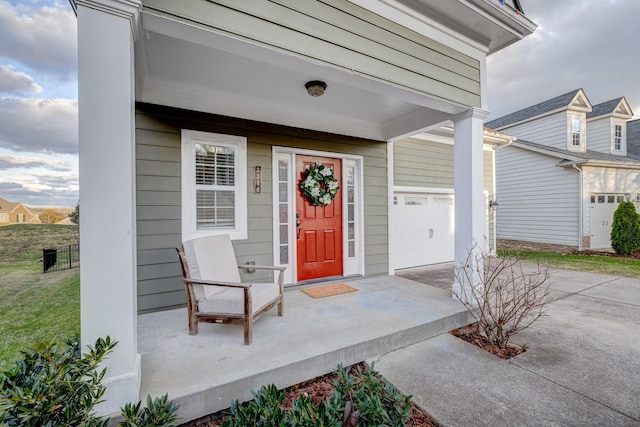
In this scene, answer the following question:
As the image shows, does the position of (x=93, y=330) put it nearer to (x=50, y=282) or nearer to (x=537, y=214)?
(x=50, y=282)

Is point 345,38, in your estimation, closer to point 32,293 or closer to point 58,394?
point 58,394

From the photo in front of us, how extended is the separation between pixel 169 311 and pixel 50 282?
1.15m

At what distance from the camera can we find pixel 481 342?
285 cm

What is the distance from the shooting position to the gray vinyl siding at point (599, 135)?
35.4 ft

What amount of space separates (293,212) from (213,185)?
3.92 feet

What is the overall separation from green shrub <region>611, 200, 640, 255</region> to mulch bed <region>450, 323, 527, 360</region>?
8347 mm

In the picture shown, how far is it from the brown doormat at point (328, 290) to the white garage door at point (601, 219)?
29.0 feet

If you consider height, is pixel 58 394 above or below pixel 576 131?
below

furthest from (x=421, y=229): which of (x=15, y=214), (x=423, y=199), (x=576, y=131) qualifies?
(x=576, y=131)

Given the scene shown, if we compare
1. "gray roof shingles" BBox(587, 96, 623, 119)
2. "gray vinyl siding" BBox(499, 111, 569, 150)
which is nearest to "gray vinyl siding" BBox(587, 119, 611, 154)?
"gray roof shingles" BBox(587, 96, 623, 119)

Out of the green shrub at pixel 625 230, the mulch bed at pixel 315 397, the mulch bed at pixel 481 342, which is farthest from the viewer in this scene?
the green shrub at pixel 625 230

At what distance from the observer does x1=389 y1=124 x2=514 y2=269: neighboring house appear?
5719mm

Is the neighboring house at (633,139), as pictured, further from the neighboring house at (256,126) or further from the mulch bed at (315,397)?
the mulch bed at (315,397)

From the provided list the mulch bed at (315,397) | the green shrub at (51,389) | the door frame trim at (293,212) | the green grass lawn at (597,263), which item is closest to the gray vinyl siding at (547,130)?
the green grass lawn at (597,263)
